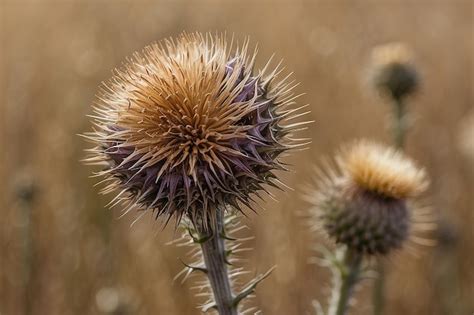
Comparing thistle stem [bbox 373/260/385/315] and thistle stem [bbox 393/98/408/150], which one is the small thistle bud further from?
thistle stem [bbox 373/260/385/315]

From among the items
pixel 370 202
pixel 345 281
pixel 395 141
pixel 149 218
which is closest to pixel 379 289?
pixel 345 281

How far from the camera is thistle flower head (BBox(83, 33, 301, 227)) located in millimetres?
2162

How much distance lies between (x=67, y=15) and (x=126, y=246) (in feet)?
14.6

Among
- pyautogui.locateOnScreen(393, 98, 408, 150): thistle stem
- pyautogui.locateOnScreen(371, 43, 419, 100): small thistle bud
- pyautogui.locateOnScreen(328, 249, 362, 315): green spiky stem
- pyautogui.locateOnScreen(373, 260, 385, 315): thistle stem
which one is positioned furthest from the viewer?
pyautogui.locateOnScreen(371, 43, 419, 100): small thistle bud

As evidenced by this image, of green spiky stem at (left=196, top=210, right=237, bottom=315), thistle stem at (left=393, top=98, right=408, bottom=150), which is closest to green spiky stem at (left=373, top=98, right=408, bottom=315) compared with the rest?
thistle stem at (left=393, top=98, right=408, bottom=150)

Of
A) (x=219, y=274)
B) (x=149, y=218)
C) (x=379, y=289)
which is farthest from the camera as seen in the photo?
(x=149, y=218)

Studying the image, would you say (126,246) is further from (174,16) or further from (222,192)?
(174,16)

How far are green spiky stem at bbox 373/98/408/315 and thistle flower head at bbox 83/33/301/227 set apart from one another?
183 cm

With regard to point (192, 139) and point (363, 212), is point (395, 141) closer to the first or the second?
point (363, 212)

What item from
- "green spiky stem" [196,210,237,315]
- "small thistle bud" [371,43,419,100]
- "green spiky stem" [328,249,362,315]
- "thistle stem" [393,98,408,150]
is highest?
"small thistle bud" [371,43,419,100]

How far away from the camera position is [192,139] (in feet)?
7.20

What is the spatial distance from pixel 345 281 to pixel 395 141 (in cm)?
142

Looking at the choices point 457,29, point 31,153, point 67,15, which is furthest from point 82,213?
point 457,29

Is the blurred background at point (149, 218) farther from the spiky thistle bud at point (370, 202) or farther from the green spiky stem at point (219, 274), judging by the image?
the green spiky stem at point (219, 274)
